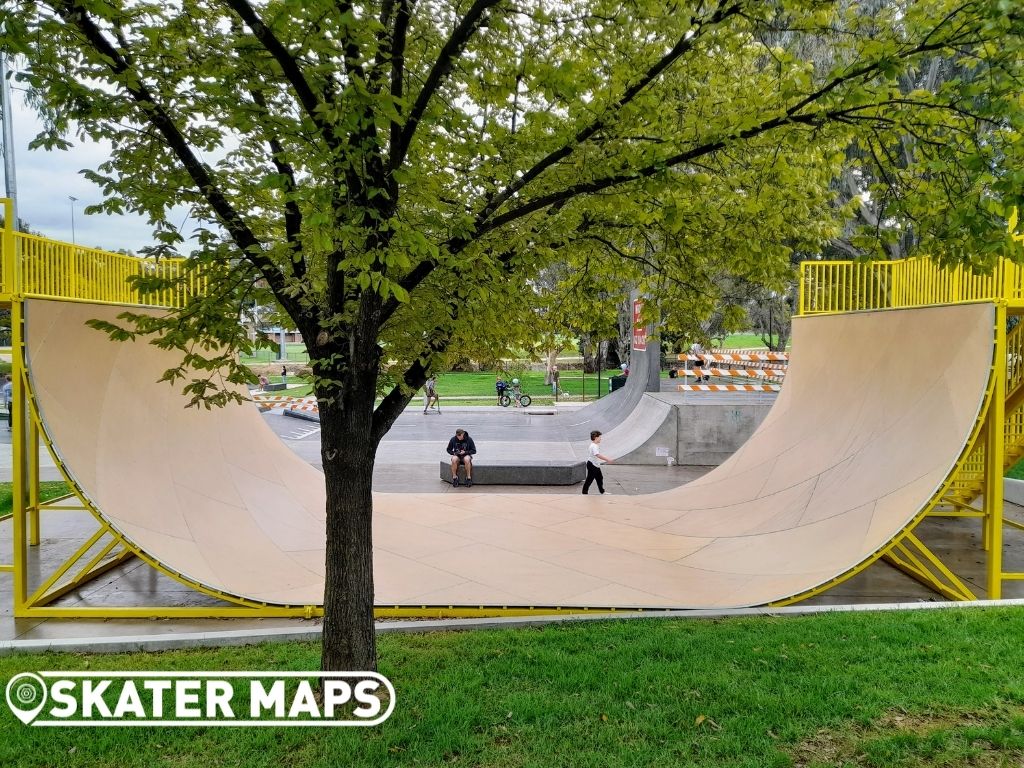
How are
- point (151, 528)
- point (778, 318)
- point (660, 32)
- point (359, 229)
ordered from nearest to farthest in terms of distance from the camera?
point (359, 229)
point (660, 32)
point (151, 528)
point (778, 318)

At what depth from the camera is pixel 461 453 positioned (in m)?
14.0

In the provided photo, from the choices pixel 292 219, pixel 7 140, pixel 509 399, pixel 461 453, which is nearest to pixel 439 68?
pixel 292 219

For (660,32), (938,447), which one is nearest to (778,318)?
(938,447)

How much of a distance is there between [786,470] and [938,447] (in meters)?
3.44

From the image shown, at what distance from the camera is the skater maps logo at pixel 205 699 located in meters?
4.65

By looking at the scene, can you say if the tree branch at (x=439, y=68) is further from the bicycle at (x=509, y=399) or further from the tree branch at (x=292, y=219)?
the bicycle at (x=509, y=399)

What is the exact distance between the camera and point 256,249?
4.52 meters

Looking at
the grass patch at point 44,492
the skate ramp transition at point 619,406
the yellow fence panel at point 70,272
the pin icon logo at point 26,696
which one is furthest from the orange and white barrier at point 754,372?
the pin icon logo at point 26,696

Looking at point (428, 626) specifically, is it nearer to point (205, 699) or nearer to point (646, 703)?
point (205, 699)

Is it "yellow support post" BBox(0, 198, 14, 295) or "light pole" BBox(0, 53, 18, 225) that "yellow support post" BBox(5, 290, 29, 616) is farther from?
"light pole" BBox(0, 53, 18, 225)

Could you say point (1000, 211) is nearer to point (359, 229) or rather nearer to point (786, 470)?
point (359, 229)

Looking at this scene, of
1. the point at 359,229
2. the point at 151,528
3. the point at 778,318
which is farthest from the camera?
the point at 778,318

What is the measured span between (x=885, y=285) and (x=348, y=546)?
32.6 ft

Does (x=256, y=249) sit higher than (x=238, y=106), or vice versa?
(x=238, y=106)
